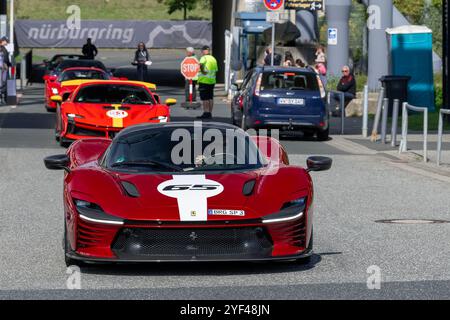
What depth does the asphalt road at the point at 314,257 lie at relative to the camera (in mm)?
9117

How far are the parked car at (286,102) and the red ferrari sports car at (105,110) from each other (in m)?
3.05

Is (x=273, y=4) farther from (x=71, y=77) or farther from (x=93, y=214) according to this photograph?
(x=93, y=214)

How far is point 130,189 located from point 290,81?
16.8 metres

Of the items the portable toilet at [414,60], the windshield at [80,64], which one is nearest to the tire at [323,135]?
the portable toilet at [414,60]

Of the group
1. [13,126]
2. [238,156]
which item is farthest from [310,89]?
[238,156]

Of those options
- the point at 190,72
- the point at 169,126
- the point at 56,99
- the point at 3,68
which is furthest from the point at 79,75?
the point at 169,126

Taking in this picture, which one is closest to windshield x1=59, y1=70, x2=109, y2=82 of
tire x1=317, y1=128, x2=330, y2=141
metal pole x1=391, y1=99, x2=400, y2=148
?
tire x1=317, y1=128, x2=330, y2=141

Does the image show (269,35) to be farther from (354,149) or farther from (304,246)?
(304,246)

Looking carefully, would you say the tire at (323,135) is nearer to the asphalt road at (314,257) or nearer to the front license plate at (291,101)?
the front license plate at (291,101)

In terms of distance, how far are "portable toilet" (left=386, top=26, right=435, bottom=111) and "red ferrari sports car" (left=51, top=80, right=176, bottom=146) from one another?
1186 centimetres

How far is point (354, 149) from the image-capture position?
24.2m

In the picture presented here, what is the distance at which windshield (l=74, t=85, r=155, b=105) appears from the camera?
23.1 meters

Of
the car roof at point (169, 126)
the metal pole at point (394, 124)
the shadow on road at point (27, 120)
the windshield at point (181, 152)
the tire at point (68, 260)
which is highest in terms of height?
the car roof at point (169, 126)

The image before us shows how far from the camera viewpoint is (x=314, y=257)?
1082 cm
